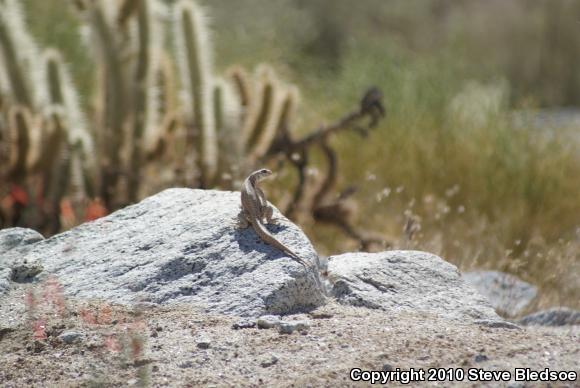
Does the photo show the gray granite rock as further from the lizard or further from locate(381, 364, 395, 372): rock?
locate(381, 364, 395, 372): rock

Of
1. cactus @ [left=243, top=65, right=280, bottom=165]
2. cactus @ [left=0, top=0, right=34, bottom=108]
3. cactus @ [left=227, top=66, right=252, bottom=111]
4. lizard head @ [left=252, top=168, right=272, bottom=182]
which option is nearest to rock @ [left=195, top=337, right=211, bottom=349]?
lizard head @ [left=252, top=168, right=272, bottom=182]

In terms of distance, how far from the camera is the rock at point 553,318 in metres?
5.71

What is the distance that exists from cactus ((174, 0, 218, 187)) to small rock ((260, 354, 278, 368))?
13.8ft

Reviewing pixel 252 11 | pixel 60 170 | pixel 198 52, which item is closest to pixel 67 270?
pixel 60 170

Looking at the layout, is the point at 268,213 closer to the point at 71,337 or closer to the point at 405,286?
the point at 405,286

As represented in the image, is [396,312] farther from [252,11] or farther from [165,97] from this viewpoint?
[252,11]

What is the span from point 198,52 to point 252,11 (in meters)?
9.08

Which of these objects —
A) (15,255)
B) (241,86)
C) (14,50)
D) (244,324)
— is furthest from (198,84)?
(244,324)

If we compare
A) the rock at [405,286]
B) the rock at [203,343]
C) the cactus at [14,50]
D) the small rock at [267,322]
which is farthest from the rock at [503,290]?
the cactus at [14,50]

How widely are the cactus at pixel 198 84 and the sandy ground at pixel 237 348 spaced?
3.77 metres

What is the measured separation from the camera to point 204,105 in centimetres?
828

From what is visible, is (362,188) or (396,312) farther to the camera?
(362,188)

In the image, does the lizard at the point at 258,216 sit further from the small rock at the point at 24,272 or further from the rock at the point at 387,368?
the small rock at the point at 24,272

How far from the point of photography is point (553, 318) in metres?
5.75
